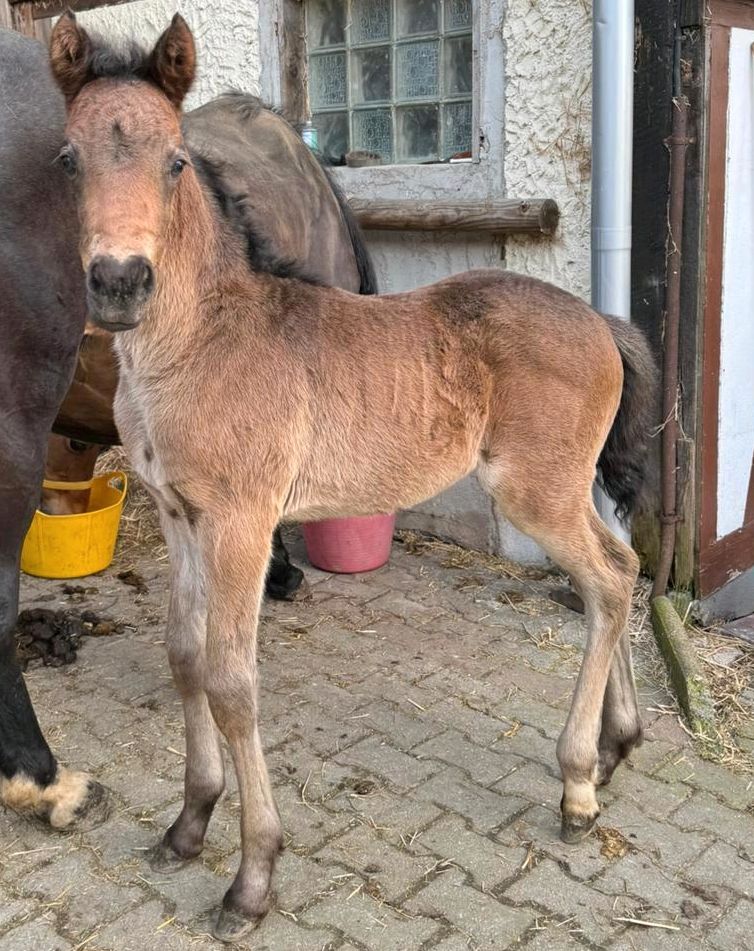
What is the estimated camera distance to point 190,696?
2.68 meters

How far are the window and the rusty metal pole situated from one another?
1238 millimetres

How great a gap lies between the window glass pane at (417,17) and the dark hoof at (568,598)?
Result: 8.90 ft

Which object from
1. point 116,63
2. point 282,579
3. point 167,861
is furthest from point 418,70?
point 167,861

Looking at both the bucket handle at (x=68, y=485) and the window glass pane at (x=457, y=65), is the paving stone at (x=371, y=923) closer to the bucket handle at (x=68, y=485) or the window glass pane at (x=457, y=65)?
the bucket handle at (x=68, y=485)

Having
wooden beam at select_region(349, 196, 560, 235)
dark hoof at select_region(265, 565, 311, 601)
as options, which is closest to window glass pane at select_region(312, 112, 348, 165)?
wooden beam at select_region(349, 196, 560, 235)

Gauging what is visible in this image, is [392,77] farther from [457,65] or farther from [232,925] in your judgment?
[232,925]

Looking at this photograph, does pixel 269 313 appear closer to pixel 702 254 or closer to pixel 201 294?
pixel 201 294

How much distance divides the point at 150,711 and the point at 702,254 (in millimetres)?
2765

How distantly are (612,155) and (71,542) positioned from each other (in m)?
2.95

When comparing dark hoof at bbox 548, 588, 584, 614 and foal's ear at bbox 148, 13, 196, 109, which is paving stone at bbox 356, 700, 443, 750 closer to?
dark hoof at bbox 548, 588, 584, 614

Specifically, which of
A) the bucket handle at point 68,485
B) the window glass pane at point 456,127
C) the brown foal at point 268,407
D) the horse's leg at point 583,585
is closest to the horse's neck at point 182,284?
the brown foal at point 268,407

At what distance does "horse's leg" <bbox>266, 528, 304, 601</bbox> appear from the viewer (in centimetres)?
450

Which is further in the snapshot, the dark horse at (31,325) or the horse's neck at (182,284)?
the dark horse at (31,325)

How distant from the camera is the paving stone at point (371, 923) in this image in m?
2.43
